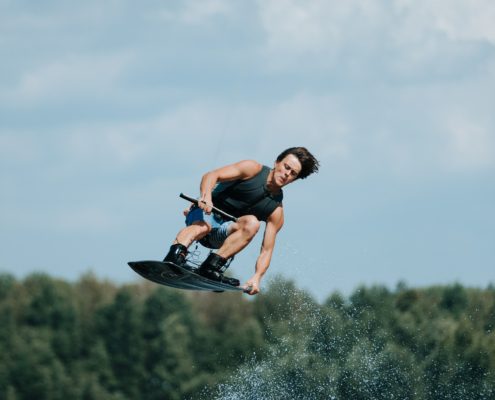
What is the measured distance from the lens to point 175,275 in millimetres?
16906

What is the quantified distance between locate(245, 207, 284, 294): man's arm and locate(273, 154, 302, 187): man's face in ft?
1.82

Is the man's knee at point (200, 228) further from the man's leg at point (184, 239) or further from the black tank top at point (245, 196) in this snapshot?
the black tank top at point (245, 196)

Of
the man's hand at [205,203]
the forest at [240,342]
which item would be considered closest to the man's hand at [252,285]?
the man's hand at [205,203]

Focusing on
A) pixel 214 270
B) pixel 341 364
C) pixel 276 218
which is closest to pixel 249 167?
pixel 276 218

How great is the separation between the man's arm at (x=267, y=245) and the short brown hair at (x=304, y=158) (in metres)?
0.74

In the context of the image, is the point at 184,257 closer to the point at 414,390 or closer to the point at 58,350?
the point at 414,390

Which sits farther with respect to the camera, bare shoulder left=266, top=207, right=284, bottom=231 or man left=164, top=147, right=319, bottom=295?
bare shoulder left=266, top=207, right=284, bottom=231

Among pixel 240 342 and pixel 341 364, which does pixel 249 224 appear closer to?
pixel 341 364

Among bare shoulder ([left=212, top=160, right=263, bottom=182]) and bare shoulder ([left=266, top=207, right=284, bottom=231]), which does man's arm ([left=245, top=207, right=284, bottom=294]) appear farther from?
bare shoulder ([left=212, top=160, right=263, bottom=182])

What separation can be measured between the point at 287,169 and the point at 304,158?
290 mm

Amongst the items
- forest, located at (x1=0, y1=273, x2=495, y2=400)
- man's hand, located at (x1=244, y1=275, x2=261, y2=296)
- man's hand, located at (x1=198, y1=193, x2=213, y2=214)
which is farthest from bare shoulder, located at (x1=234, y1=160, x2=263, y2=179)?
forest, located at (x1=0, y1=273, x2=495, y2=400)

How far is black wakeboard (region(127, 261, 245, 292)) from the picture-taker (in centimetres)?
1655

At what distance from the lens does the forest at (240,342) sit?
58.5m

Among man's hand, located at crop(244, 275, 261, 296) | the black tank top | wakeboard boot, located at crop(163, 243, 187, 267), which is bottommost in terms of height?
man's hand, located at crop(244, 275, 261, 296)
